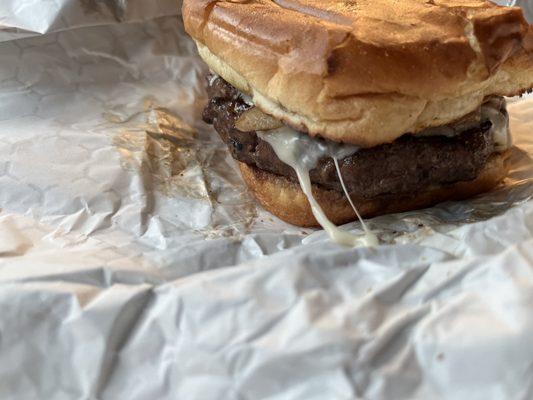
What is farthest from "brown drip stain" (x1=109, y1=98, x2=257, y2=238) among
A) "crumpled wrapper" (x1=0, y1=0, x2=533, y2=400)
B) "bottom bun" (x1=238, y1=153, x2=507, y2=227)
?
"bottom bun" (x1=238, y1=153, x2=507, y2=227)

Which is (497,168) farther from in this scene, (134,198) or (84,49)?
(84,49)

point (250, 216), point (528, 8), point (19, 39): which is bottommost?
point (250, 216)

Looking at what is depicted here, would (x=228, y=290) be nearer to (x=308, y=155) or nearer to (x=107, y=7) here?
(x=308, y=155)

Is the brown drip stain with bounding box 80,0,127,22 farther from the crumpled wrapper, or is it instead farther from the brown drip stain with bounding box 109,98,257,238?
the crumpled wrapper

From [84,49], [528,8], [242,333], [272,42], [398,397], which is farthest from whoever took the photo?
[528,8]

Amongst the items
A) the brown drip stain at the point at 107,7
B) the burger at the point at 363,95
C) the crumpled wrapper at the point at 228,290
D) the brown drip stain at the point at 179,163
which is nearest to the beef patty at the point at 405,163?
the burger at the point at 363,95

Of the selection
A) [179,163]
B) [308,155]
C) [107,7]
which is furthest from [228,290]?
[107,7]

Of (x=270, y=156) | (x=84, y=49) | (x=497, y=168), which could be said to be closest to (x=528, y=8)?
(x=497, y=168)

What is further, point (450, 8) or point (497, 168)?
point (497, 168)
